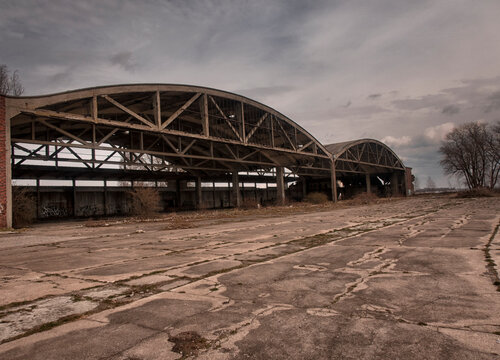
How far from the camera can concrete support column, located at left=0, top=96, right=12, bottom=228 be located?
1547 cm

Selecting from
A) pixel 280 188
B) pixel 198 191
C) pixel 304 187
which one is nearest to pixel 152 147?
pixel 198 191

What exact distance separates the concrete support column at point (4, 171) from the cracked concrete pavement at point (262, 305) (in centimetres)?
1042

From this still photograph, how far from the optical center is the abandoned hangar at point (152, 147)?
62.6 feet

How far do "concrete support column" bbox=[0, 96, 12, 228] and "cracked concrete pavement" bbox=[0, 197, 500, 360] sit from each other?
10422 mm

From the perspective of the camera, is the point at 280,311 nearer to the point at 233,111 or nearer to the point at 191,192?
the point at 233,111

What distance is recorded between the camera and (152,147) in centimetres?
3703

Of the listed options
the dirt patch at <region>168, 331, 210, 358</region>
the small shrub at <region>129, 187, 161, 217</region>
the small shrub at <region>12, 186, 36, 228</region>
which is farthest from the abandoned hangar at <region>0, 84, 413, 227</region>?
the dirt patch at <region>168, 331, 210, 358</region>

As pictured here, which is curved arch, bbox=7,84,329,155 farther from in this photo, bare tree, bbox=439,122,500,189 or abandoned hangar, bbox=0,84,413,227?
bare tree, bbox=439,122,500,189

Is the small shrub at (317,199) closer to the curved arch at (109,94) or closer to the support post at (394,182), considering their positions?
the curved arch at (109,94)

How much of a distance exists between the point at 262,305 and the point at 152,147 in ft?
116

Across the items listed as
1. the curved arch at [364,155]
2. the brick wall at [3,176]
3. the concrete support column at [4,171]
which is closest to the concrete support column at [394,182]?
the curved arch at [364,155]

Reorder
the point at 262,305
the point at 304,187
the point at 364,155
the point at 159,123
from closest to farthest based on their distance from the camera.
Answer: the point at 262,305
the point at 159,123
the point at 364,155
the point at 304,187

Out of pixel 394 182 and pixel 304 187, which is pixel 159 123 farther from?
pixel 394 182

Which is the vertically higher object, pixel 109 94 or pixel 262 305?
pixel 109 94
